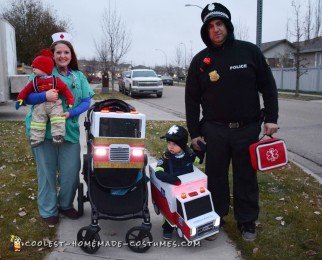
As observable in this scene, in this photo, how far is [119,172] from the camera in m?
4.09

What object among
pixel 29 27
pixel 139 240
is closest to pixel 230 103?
pixel 139 240

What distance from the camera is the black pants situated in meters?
4.04

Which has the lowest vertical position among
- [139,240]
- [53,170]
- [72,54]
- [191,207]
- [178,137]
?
[139,240]

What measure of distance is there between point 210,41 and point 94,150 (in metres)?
1.58

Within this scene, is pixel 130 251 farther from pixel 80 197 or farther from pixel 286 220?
pixel 286 220

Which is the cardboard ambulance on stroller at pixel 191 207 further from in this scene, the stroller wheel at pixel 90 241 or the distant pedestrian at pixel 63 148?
the distant pedestrian at pixel 63 148

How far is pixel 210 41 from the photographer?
408 cm

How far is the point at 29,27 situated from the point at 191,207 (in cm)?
3584

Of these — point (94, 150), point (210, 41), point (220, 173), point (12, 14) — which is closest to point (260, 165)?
point (220, 173)

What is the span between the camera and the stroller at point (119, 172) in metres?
3.91

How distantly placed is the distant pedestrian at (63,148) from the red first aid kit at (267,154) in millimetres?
1839

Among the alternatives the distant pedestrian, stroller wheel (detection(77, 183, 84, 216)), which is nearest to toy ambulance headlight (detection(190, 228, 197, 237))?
stroller wheel (detection(77, 183, 84, 216))

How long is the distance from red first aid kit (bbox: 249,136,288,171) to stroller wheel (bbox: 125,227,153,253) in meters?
1.22

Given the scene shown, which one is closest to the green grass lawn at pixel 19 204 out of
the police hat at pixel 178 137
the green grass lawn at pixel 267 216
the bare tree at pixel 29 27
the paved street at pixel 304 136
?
the green grass lawn at pixel 267 216
